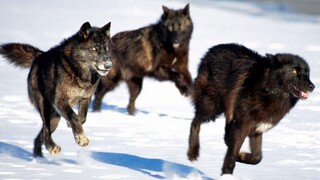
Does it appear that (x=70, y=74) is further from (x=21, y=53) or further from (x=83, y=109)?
(x=21, y=53)

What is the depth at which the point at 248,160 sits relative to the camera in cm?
746

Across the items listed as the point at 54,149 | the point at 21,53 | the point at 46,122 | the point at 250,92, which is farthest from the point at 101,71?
the point at 250,92

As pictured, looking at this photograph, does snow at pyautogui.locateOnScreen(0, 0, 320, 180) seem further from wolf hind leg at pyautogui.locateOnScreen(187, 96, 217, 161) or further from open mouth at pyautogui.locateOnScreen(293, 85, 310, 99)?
open mouth at pyautogui.locateOnScreen(293, 85, 310, 99)

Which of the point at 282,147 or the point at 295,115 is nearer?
the point at 282,147

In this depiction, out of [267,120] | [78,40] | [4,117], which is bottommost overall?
[4,117]

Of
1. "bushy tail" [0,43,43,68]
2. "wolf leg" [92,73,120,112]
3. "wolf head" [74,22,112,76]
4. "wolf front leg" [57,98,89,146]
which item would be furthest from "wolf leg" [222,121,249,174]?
"wolf leg" [92,73,120,112]

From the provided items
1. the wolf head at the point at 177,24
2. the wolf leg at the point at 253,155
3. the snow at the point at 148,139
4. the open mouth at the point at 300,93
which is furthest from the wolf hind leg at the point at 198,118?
the wolf head at the point at 177,24

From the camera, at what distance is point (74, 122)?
7.39 m

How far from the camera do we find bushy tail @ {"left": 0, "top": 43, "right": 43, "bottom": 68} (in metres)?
8.57

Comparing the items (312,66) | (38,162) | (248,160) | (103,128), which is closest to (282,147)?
(248,160)

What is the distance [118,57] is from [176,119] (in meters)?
1.79

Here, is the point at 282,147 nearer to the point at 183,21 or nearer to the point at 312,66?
the point at 183,21

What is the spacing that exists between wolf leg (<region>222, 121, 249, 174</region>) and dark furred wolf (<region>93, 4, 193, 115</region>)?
4.94m

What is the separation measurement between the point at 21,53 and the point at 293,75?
→ 356 centimetres
